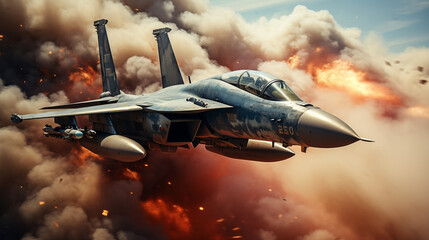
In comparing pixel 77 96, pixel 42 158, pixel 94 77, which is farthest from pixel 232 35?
pixel 42 158

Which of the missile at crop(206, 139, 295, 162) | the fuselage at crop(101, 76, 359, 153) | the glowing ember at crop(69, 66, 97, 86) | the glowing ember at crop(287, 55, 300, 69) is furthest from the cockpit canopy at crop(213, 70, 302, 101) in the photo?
the glowing ember at crop(69, 66, 97, 86)

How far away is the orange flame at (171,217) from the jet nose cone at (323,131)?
951 centimetres

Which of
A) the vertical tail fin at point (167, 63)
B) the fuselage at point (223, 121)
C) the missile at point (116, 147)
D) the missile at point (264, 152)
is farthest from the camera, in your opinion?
the vertical tail fin at point (167, 63)

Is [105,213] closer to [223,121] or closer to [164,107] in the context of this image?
[164,107]

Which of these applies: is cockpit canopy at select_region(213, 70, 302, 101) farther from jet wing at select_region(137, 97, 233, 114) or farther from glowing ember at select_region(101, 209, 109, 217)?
glowing ember at select_region(101, 209, 109, 217)

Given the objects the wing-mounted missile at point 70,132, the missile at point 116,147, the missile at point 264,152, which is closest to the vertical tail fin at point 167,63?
the missile at point 264,152

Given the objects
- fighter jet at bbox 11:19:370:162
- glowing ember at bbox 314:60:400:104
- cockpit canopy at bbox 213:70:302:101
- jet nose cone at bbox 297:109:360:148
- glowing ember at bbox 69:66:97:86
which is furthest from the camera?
glowing ember at bbox 69:66:97:86

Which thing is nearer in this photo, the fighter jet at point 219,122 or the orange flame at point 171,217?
the fighter jet at point 219,122

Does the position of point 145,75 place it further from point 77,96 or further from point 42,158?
point 42,158

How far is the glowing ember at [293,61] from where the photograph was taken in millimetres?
19466

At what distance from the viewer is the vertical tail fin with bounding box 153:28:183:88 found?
13008mm

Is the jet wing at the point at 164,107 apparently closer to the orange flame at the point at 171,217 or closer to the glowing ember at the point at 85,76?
the orange flame at the point at 171,217

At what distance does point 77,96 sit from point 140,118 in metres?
11.4

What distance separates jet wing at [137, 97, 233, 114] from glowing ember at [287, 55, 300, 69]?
12.4m
